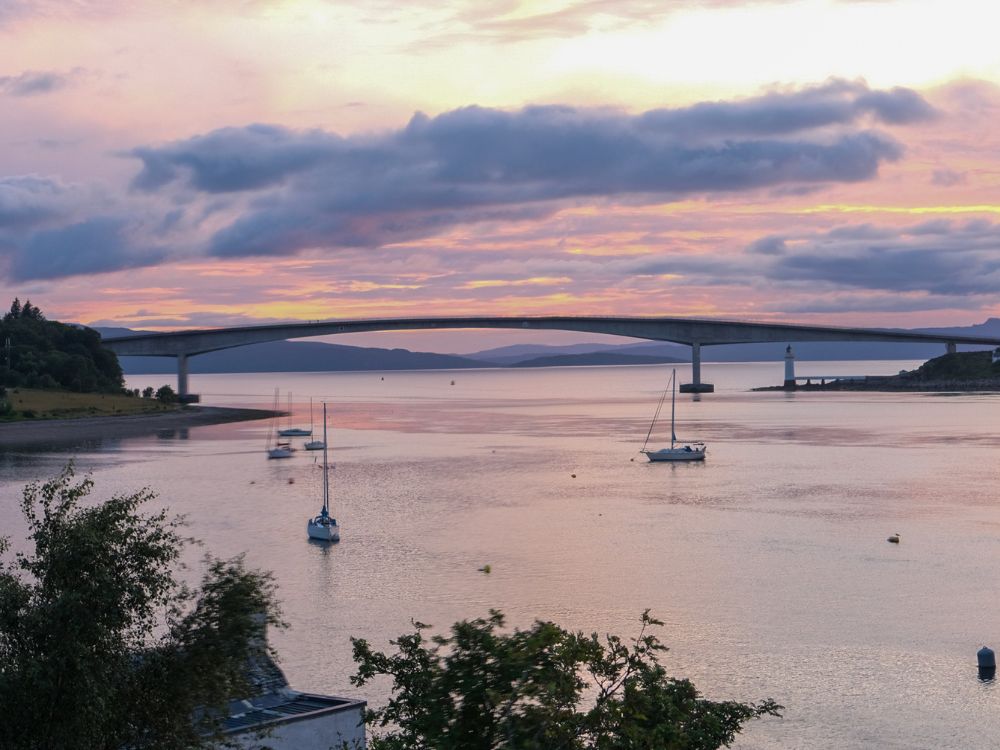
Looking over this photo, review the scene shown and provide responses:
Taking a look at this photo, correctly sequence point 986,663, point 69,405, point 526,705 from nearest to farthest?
point 526,705
point 986,663
point 69,405

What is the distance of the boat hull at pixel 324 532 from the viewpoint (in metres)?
46.5

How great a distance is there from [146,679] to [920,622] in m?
25.3

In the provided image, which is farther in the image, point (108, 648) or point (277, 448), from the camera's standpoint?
point (277, 448)

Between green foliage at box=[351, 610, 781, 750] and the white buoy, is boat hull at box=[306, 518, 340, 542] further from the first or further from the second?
green foliage at box=[351, 610, 781, 750]

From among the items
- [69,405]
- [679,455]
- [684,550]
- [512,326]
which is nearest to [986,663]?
[684,550]

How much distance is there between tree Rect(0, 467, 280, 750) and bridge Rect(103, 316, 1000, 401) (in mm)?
155516

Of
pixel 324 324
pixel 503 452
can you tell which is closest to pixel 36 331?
pixel 324 324

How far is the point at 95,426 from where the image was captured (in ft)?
371

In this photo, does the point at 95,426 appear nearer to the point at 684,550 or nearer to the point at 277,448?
the point at 277,448

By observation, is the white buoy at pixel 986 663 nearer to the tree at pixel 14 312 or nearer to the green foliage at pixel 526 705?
the green foliage at pixel 526 705

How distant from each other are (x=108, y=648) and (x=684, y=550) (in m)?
34.8

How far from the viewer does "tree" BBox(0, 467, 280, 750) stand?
11.2 m

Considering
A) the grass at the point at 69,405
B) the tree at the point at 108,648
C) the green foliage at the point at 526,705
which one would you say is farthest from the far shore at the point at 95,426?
the green foliage at the point at 526,705

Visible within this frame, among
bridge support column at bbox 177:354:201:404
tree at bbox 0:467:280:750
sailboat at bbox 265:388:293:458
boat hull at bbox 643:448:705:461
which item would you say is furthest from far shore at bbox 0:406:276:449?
tree at bbox 0:467:280:750
